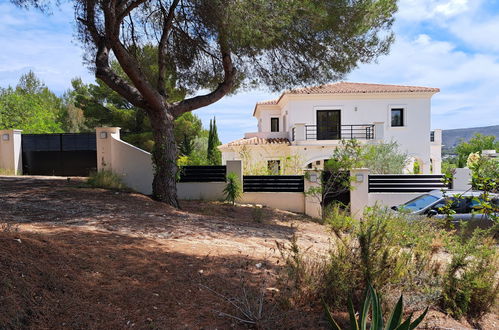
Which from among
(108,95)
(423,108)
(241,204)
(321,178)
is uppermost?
(108,95)

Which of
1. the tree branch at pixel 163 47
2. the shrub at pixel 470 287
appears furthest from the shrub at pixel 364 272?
the tree branch at pixel 163 47

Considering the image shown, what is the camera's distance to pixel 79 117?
145 feet

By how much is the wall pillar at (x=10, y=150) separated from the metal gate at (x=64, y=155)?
0.85 meters

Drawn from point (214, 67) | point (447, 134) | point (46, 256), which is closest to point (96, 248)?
point (46, 256)

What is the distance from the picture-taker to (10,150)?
17391 mm

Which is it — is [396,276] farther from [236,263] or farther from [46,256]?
[46,256]

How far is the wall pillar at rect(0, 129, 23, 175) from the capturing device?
1725cm

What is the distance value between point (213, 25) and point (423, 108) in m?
19.4

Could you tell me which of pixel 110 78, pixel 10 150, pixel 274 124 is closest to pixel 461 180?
pixel 110 78

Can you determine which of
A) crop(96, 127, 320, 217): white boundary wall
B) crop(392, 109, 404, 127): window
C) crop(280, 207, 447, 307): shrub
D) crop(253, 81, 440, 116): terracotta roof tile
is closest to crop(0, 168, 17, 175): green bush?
crop(96, 127, 320, 217): white boundary wall

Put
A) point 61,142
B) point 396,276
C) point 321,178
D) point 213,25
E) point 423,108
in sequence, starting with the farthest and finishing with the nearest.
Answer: point 423,108 → point 61,142 → point 321,178 → point 213,25 → point 396,276

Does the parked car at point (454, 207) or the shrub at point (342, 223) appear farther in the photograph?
the parked car at point (454, 207)

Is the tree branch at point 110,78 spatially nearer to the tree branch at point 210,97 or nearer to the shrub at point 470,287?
the tree branch at point 210,97

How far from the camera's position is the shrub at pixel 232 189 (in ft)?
44.4
